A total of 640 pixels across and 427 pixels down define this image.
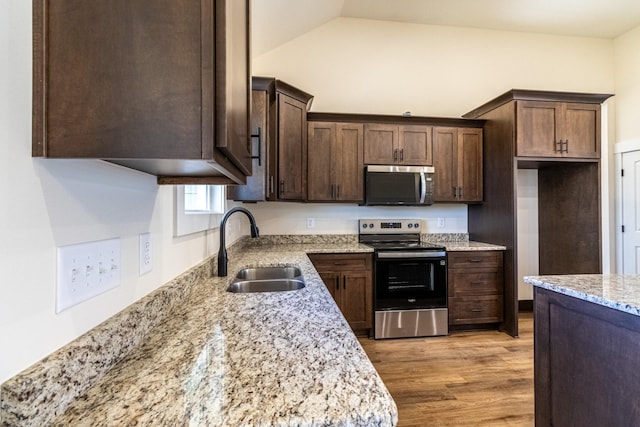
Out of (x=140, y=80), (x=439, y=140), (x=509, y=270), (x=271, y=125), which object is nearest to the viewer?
(x=140, y=80)

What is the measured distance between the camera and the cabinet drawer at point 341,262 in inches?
118

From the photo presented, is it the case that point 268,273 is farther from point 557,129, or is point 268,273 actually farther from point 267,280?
point 557,129

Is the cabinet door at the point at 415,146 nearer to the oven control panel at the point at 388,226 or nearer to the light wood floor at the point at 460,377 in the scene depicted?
the oven control panel at the point at 388,226

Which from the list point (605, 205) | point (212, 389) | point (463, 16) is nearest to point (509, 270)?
point (605, 205)

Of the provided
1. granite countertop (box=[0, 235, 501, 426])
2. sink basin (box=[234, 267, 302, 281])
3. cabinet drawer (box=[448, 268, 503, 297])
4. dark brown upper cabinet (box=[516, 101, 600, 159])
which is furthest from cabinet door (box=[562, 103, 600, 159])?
granite countertop (box=[0, 235, 501, 426])

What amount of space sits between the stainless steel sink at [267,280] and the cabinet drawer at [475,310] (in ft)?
6.54

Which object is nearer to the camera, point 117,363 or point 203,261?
point 117,363

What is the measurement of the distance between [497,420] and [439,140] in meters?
2.49

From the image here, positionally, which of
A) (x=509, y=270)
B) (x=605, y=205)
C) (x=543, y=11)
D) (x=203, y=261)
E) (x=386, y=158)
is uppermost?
(x=543, y=11)

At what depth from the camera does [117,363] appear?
2.16 ft

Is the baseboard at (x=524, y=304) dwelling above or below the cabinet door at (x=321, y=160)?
below

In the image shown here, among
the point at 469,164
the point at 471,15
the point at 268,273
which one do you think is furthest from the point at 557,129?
the point at 268,273

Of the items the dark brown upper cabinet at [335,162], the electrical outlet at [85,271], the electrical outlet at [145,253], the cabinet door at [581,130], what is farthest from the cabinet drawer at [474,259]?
the electrical outlet at [85,271]

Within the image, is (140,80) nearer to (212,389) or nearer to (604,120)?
(212,389)
